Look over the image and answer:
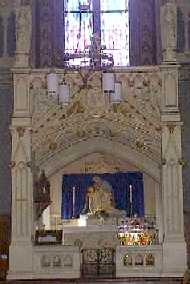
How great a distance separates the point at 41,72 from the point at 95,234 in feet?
14.8

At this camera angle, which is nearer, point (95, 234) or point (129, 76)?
point (129, 76)

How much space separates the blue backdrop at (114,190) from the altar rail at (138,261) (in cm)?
714

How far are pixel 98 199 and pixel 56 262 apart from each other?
6.05 meters

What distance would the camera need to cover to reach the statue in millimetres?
22312

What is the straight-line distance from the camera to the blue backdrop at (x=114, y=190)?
78.0ft

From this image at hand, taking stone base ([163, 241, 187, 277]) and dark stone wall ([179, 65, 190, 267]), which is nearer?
stone base ([163, 241, 187, 277])

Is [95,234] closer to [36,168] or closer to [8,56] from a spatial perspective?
[36,168]

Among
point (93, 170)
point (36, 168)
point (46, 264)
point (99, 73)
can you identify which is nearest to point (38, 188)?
point (36, 168)

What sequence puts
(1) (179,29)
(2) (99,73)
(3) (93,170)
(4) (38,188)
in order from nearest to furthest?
(2) (99,73) → (4) (38,188) → (1) (179,29) → (3) (93,170)

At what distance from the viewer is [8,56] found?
18500 millimetres

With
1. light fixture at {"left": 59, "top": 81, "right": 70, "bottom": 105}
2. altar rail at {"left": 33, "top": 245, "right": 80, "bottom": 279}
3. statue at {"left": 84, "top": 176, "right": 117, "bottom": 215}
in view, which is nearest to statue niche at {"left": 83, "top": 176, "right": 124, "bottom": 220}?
statue at {"left": 84, "top": 176, "right": 117, "bottom": 215}

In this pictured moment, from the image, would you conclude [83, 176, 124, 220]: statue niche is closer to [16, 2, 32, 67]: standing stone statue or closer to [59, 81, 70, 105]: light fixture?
[16, 2, 32, 67]: standing stone statue

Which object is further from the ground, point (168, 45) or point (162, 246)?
point (168, 45)

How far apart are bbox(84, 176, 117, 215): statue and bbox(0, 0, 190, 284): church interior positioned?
1.37 m
